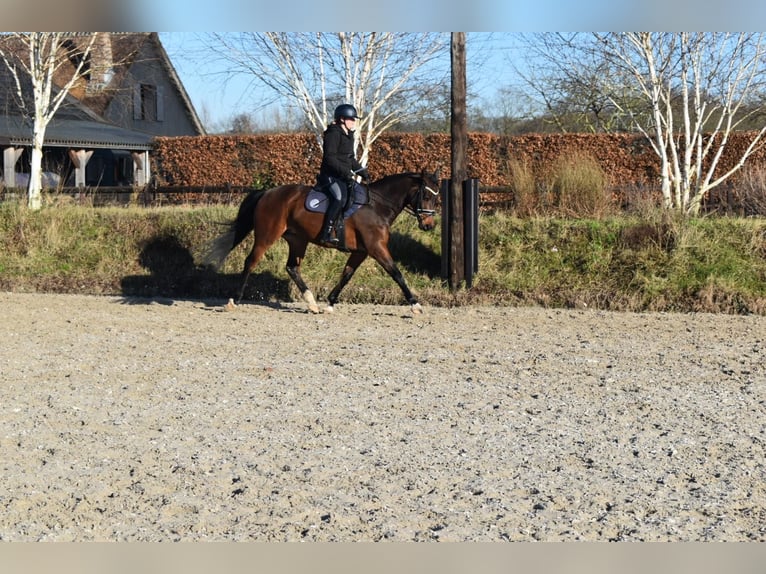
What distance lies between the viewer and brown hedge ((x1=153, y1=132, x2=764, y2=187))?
72.7ft

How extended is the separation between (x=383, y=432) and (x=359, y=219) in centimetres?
571

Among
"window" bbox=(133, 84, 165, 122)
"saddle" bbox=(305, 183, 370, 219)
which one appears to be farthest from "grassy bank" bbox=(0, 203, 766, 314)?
"window" bbox=(133, 84, 165, 122)

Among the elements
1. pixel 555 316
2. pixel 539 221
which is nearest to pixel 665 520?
pixel 555 316

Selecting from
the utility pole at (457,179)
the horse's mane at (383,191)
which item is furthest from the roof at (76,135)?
the horse's mane at (383,191)

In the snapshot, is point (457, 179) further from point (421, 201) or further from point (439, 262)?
point (421, 201)

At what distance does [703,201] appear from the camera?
58.9 feet

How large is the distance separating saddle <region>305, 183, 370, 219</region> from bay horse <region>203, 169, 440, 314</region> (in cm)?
3

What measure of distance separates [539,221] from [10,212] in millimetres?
9312

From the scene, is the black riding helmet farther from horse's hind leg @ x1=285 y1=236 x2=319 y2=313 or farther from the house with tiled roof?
the house with tiled roof

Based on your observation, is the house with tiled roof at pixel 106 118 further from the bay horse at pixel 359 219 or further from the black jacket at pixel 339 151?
the black jacket at pixel 339 151

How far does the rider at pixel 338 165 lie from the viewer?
10828 millimetres

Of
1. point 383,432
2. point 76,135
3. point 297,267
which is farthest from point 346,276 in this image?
point 76,135

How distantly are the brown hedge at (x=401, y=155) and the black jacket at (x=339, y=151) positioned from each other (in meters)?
7.59

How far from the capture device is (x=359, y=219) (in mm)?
11422
